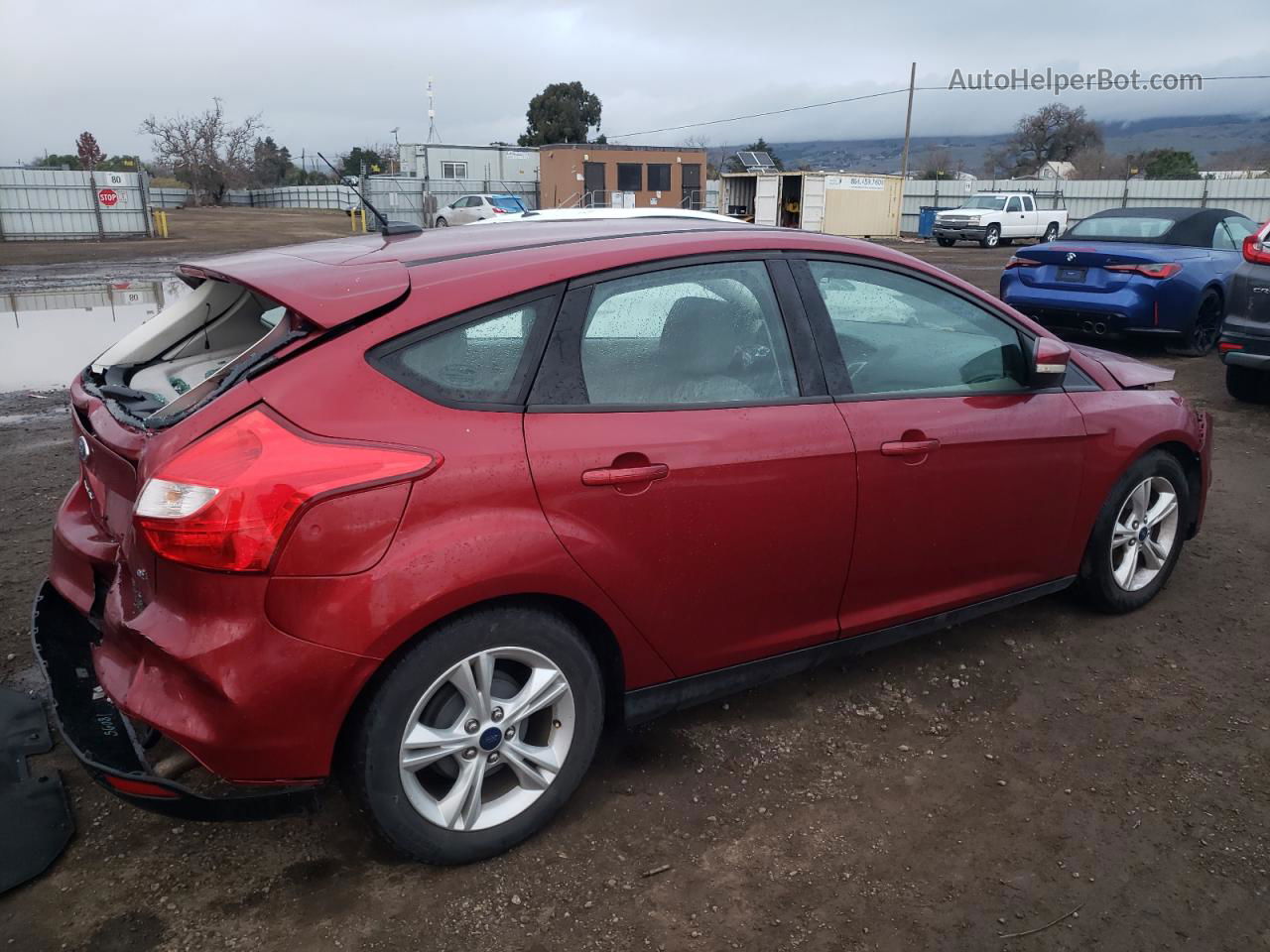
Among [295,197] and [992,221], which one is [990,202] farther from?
[295,197]

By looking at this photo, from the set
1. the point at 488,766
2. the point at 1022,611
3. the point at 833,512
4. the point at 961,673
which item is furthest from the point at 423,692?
the point at 1022,611

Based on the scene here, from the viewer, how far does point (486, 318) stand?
2521mm

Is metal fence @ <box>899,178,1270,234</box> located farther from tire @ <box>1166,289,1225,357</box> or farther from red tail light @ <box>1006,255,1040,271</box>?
red tail light @ <box>1006,255,1040,271</box>

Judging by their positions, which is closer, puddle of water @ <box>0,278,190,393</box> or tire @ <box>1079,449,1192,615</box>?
tire @ <box>1079,449,1192,615</box>

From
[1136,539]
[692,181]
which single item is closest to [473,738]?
[1136,539]

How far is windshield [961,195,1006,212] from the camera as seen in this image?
33.0m

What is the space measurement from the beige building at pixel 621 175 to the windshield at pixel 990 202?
447 inches

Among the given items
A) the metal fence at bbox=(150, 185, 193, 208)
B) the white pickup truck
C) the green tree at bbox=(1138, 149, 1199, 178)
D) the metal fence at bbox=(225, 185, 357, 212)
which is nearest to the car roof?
the white pickup truck

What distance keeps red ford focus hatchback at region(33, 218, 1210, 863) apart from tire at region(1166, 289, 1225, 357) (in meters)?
7.40

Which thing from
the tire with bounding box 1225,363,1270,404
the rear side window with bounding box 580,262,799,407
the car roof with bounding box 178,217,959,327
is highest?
the car roof with bounding box 178,217,959,327

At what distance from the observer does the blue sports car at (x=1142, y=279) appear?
9430 mm

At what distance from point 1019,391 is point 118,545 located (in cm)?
295

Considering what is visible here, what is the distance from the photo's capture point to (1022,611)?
422 cm

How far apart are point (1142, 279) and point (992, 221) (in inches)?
988
